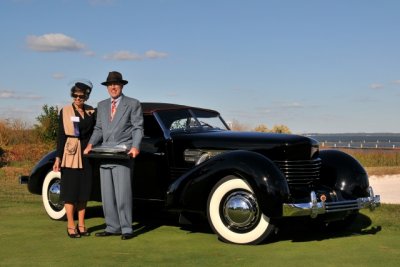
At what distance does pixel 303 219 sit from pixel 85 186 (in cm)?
295

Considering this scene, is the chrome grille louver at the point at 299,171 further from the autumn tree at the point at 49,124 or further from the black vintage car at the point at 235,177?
the autumn tree at the point at 49,124

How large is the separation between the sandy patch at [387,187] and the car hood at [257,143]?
6.61m

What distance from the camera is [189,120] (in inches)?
267

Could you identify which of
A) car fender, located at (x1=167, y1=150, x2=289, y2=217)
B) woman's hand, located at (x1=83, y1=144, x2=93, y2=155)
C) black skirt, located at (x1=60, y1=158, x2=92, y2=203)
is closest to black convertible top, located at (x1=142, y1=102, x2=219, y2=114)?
woman's hand, located at (x1=83, y1=144, x2=93, y2=155)

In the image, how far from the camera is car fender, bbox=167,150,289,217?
518 cm

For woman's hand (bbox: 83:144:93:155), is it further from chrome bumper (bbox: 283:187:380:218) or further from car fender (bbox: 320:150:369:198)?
car fender (bbox: 320:150:369:198)

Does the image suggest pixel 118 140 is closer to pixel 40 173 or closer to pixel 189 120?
pixel 189 120

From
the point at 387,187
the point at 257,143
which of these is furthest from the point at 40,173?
the point at 387,187

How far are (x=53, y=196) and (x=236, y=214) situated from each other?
9.97 feet

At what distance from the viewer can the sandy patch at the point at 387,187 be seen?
12633 millimetres

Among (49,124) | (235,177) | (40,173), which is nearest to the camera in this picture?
(235,177)

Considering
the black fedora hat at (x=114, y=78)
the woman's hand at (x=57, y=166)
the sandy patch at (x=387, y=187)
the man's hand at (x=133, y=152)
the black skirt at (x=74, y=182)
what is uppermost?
the black fedora hat at (x=114, y=78)

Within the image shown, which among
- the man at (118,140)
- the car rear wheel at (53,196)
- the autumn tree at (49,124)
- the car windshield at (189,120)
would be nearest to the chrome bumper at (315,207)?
the man at (118,140)

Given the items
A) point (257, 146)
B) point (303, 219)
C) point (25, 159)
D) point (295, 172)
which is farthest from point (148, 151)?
point (25, 159)
